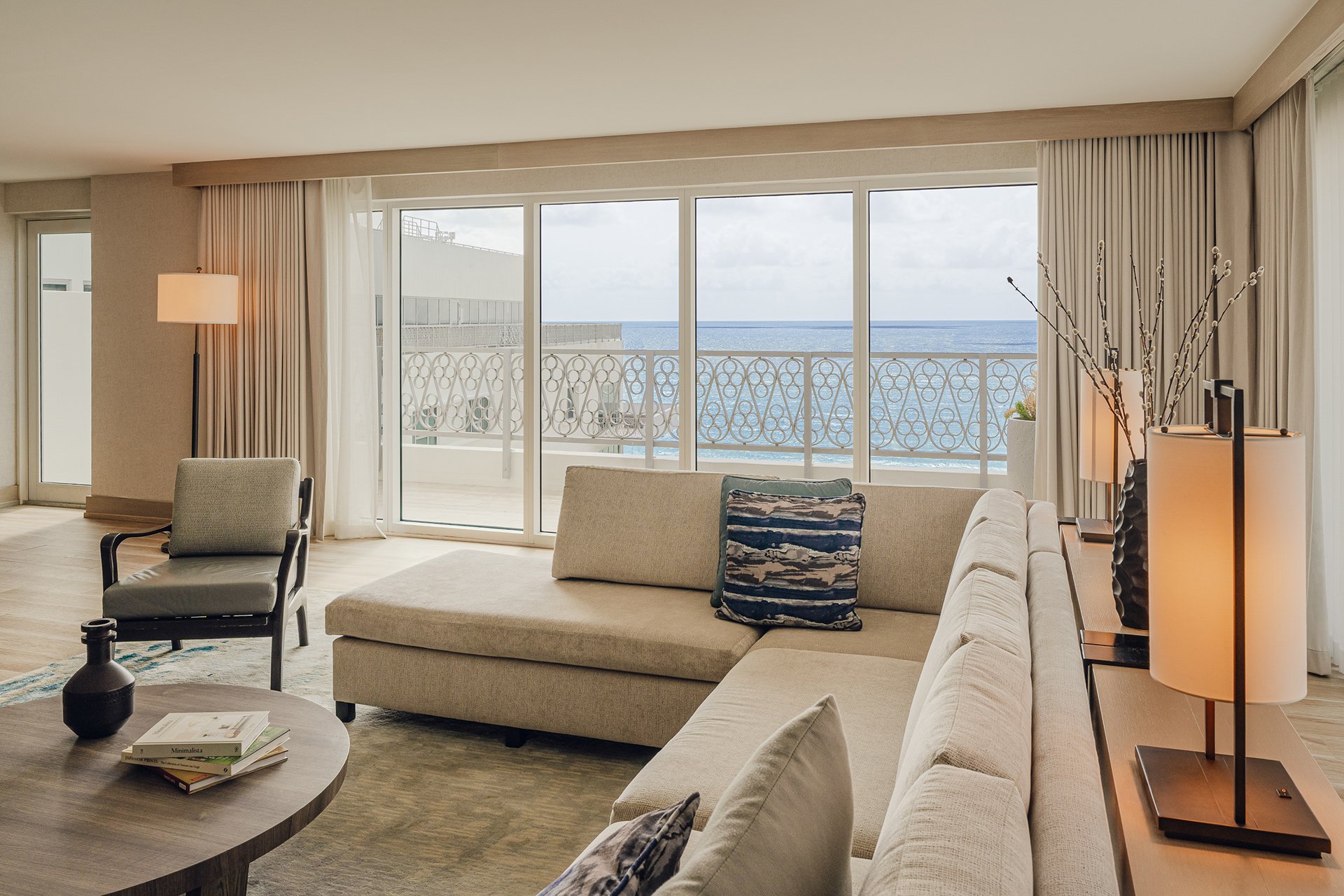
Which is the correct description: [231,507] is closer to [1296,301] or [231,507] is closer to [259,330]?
[259,330]

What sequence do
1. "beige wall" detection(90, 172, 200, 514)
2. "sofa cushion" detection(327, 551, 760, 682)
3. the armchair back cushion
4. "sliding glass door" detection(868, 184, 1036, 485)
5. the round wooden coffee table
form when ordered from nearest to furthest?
the round wooden coffee table
"sofa cushion" detection(327, 551, 760, 682)
the armchair back cushion
"sliding glass door" detection(868, 184, 1036, 485)
"beige wall" detection(90, 172, 200, 514)

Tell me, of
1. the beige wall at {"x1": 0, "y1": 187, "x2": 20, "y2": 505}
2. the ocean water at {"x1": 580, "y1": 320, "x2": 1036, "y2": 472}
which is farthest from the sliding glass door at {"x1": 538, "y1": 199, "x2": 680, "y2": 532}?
the beige wall at {"x1": 0, "y1": 187, "x2": 20, "y2": 505}

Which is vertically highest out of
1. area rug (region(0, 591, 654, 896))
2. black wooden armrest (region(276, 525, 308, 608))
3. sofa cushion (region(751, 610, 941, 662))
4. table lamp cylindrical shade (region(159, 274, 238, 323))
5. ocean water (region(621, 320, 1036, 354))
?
table lamp cylindrical shade (region(159, 274, 238, 323))

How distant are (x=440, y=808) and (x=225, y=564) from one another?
170 centimetres

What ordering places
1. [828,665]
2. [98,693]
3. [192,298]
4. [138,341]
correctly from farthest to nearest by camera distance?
[138,341] → [192,298] → [828,665] → [98,693]

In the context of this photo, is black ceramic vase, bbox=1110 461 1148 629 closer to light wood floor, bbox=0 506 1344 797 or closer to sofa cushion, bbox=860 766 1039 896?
sofa cushion, bbox=860 766 1039 896

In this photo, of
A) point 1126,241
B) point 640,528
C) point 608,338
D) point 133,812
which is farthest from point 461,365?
point 133,812

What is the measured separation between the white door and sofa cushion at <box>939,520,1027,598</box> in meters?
7.37

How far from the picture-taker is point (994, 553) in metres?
2.15

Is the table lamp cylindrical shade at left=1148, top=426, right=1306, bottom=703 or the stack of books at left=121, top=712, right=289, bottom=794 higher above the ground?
the table lamp cylindrical shade at left=1148, top=426, right=1306, bottom=703

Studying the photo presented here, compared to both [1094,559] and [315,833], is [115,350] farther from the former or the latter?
[1094,559]

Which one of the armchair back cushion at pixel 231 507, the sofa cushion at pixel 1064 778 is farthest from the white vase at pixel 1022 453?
the armchair back cushion at pixel 231 507

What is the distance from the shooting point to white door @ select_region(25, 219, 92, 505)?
753 cm

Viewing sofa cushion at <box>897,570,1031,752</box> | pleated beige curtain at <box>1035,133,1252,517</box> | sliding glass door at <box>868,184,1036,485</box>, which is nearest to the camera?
sofa cushion at <box>897,570,1031,752</box>
